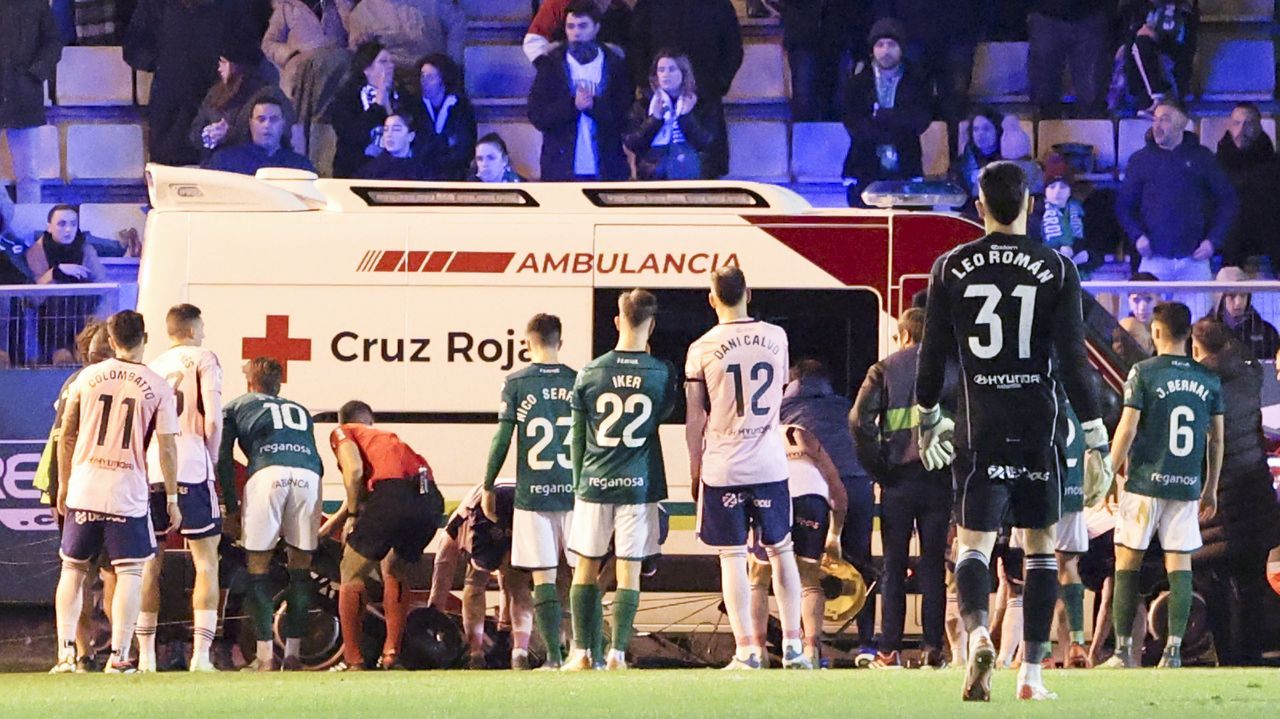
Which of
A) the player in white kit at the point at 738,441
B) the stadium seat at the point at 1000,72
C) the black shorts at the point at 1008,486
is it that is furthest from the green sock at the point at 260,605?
the stadium seat at the point at 1000,72

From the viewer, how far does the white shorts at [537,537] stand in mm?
11445

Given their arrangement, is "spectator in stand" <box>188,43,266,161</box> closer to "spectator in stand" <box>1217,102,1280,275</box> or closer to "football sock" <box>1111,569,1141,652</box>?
"spectator in stand" <box>1217,102,1280,275</box>

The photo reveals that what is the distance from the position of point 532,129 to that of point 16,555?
23.6ft

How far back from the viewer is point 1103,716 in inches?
290

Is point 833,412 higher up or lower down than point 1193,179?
lower down

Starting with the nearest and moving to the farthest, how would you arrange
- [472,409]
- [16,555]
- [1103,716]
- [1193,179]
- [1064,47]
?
[1103,716] < [472,409] < [16,555] < [1193,179] < [1064,47]

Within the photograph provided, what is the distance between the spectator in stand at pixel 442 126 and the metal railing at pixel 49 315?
3802mm

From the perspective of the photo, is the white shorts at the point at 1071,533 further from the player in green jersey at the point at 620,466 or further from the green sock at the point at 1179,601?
the player in green jersey at the point at 620,466

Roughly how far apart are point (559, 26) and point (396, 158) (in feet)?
6.09

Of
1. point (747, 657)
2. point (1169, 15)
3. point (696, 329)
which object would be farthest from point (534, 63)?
point (747, 657)

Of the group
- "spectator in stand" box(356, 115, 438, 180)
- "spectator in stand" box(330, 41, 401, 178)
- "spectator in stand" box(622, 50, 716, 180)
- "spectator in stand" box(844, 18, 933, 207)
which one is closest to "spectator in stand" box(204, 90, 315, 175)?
"spectator in stand" box(330, 41, 401, 178)

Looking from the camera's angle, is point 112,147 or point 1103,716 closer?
point 1103,716

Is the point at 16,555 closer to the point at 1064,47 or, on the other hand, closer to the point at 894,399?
the point at 894,399

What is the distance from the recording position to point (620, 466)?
35.6 ft
